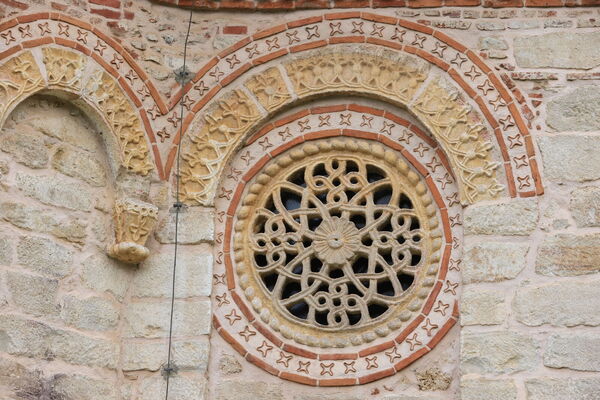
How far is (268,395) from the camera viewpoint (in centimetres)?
863

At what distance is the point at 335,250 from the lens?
8.92 meters

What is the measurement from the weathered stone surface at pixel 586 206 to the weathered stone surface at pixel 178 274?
7.72ft

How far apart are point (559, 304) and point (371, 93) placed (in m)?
1.94

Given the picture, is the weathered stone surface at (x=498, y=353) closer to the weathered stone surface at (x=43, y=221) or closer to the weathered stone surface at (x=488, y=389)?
the weathered stone surface at (x=488, y=389)

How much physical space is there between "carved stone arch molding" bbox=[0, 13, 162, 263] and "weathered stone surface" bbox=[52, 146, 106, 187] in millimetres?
99

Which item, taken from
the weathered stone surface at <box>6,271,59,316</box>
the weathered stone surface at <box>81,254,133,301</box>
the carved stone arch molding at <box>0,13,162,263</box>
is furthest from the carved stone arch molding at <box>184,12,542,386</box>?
the weathered stone surface at <box>6,271,59,316</box>

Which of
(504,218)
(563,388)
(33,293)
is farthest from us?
(504,218)

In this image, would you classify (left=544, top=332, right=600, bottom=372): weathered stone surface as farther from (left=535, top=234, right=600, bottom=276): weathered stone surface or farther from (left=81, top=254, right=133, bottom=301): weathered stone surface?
(left=81, top=254, right=133, bottom=301): weathered stone surface

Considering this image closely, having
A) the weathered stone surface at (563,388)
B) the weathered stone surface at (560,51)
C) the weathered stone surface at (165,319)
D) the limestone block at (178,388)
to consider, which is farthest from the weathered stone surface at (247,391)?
the weathered stone surface at (560,51)

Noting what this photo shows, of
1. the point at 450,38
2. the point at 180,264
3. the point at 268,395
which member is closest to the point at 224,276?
the point at 180,264

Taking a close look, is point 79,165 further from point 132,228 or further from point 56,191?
point 132,228

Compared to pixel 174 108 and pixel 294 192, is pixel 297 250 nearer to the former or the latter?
pixel 294 192

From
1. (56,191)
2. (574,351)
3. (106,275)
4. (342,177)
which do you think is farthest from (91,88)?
(574,351)

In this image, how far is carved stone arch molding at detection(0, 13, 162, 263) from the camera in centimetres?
874
